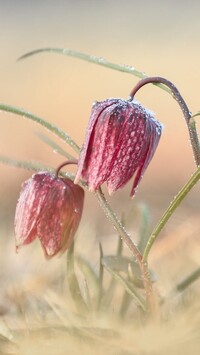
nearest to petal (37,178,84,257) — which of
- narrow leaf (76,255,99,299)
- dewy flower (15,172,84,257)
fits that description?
dewy flower (15,172,84,257)

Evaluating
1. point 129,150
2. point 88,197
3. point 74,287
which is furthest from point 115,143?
point 88,197

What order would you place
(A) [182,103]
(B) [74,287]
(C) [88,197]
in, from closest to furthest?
(A) [182,103]
(B) [74,287]
(C) [88,197]

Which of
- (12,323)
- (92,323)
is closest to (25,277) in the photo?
(12,323)

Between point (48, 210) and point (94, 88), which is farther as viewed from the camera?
point (94, 88)

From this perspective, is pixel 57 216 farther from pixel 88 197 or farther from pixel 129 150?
pixel 88 197

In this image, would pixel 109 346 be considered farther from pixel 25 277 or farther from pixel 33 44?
pixel 33 44

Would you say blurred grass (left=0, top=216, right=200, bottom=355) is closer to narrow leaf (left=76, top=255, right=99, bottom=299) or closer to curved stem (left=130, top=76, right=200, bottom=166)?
narrow leaf (left=76, top=255, right=99, bottom=299)

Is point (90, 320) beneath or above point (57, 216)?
beneath

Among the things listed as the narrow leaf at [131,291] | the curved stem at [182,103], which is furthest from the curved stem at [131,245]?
the curved stem at [182,103]
